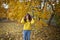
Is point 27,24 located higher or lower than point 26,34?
higher

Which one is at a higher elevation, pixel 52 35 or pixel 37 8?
pixel 37 8

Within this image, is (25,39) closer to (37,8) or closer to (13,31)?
(13,31)

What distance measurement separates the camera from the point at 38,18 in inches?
174

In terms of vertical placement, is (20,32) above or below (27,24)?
below

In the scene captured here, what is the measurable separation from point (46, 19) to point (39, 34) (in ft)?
1.19

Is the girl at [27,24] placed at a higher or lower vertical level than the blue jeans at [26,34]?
higher

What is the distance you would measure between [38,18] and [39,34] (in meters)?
0.35

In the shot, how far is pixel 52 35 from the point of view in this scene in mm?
4434

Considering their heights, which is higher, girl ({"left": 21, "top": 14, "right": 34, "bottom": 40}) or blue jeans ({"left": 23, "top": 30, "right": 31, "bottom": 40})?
girl ({"left": 21, "top": 14, "right": 34, "bottom": 40})

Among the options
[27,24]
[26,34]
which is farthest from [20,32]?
[27,24]

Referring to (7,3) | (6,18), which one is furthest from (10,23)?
(7,3)

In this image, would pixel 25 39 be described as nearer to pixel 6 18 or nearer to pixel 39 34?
pixel 39 34

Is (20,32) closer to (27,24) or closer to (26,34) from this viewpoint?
(26,34)

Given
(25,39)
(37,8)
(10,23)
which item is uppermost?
(37,8)
